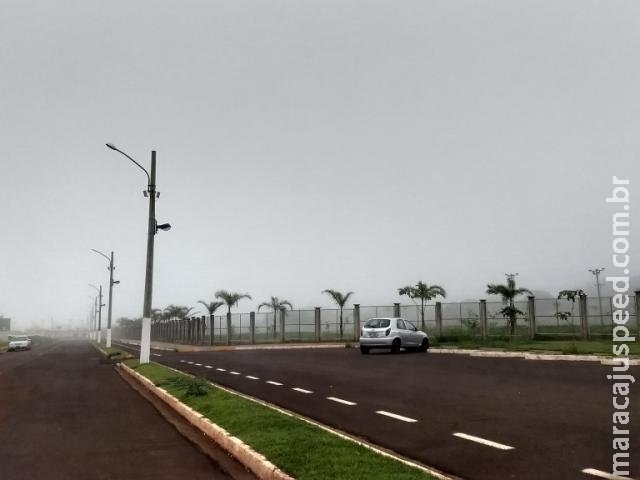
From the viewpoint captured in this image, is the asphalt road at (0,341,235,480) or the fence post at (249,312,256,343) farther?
the fence post at (249,312,256,343)

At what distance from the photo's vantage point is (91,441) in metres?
8.42

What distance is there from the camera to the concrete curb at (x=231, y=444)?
19.9 feet

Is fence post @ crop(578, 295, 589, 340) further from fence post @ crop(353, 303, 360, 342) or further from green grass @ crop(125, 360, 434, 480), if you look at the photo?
green grass @ crop(125, 360, 434, 480)

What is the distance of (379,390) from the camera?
13211 mm

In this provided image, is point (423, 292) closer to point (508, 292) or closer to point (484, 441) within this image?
point (508, 292)

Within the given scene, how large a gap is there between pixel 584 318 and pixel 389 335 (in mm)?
10369

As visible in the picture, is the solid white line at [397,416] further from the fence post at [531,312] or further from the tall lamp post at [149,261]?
the fence post at [531,312]

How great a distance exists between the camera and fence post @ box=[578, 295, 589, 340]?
95.8ft

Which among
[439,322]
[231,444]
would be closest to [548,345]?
[439,322]

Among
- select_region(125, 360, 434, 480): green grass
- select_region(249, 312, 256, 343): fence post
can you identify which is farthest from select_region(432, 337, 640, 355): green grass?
select_region(125, 360, 434, 480): green grass

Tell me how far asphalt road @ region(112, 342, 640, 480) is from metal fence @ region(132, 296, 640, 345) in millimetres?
9939

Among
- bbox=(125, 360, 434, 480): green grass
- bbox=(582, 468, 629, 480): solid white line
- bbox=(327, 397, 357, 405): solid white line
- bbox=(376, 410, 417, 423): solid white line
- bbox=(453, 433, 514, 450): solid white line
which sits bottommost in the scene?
bbox=(327, 397, 357, 405): solid white line

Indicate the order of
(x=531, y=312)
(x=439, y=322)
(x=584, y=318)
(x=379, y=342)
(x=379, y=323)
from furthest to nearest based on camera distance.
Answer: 1. (x=439, y=322)
2. (x=531, y=312)
3. (x=584, y=318)
4. (x=379, y=323)
5. (x=379, y=342)

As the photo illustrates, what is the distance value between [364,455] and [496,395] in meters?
6.30
